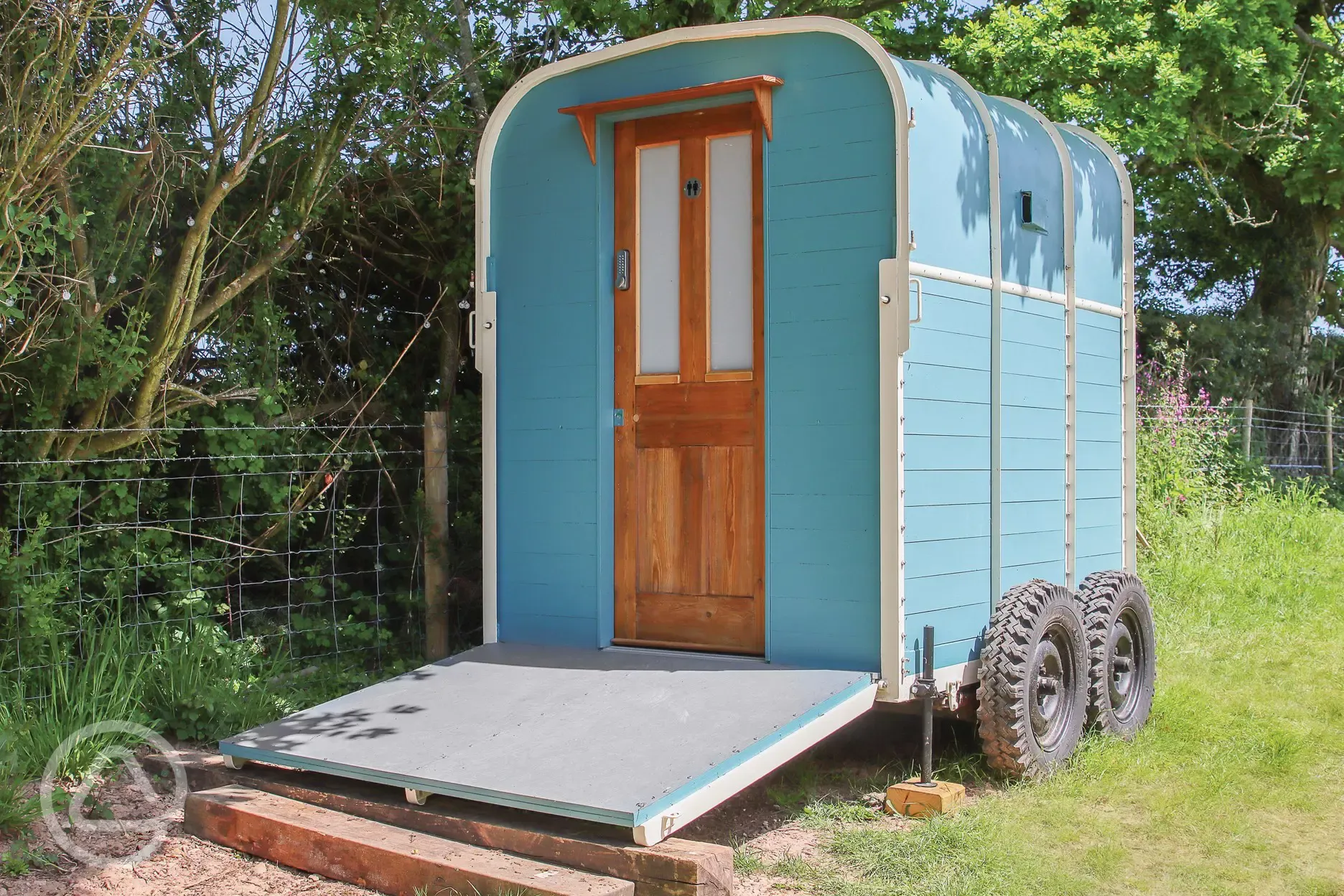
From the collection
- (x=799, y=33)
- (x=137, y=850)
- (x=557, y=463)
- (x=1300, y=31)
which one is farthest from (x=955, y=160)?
(x=1300, y=31)

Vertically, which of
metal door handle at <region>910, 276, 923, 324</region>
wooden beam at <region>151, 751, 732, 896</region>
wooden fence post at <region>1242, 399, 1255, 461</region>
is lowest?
wooden beam at <region>151, 751, 732, 896</region>

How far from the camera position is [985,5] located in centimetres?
1112

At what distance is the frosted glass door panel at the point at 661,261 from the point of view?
571 centimetres

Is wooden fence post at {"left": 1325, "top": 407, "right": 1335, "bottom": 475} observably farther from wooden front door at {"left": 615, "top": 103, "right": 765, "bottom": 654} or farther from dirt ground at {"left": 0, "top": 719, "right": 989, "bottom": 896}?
wooden front door at {"left": 615, "top": 103, "right": 765, "bottom": 654}

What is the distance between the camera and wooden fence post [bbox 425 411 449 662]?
6918mm

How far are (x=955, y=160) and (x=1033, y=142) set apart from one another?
99 centimetres

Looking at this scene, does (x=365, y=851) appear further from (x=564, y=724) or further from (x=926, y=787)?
(x=926, y=787)

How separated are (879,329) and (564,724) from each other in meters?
2.10

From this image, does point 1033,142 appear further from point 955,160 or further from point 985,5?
point 985,5

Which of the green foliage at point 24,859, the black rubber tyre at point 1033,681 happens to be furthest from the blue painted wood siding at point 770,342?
the green foliage at point 24,859

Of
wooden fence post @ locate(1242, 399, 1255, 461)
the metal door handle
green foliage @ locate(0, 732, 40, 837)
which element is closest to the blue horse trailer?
the metal door handle

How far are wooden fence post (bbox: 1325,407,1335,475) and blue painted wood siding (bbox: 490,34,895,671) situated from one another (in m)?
11.7

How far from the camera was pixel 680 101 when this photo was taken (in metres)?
5.51

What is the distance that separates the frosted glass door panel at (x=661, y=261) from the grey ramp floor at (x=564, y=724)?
145cm
